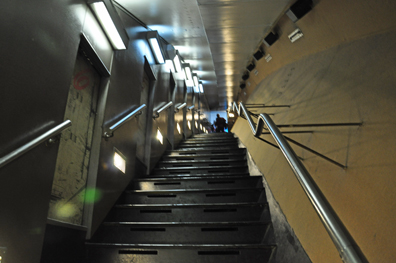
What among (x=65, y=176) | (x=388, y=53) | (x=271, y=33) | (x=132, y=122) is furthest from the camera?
(x=271, y=33)

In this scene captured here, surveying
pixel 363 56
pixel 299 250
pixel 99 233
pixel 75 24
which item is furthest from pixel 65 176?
pixel 363 56

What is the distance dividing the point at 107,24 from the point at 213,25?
Answer: 88.5 inches

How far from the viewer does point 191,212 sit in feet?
8.74

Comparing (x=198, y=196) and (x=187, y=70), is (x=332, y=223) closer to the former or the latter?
(x=198, y=196)

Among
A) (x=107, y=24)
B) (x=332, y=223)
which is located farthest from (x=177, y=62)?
(x=332, y=223)

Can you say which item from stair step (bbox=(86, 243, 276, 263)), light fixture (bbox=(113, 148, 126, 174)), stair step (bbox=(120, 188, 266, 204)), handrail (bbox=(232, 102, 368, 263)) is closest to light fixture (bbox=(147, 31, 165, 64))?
light fixture (bbox=(113, 148, 126, 174))

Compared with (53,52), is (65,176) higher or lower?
lower

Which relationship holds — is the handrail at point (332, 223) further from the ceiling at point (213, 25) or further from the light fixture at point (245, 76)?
the light fixture at point (245, 76)

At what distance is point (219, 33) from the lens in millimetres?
4898

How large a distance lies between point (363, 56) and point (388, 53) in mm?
291

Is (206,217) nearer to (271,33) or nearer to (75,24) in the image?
(75,24)

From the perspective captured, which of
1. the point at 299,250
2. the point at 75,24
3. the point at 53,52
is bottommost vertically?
the point at 299,250

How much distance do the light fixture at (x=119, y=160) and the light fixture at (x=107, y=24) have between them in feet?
3.89

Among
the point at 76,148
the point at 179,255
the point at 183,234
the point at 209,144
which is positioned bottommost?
the point at 179,255
